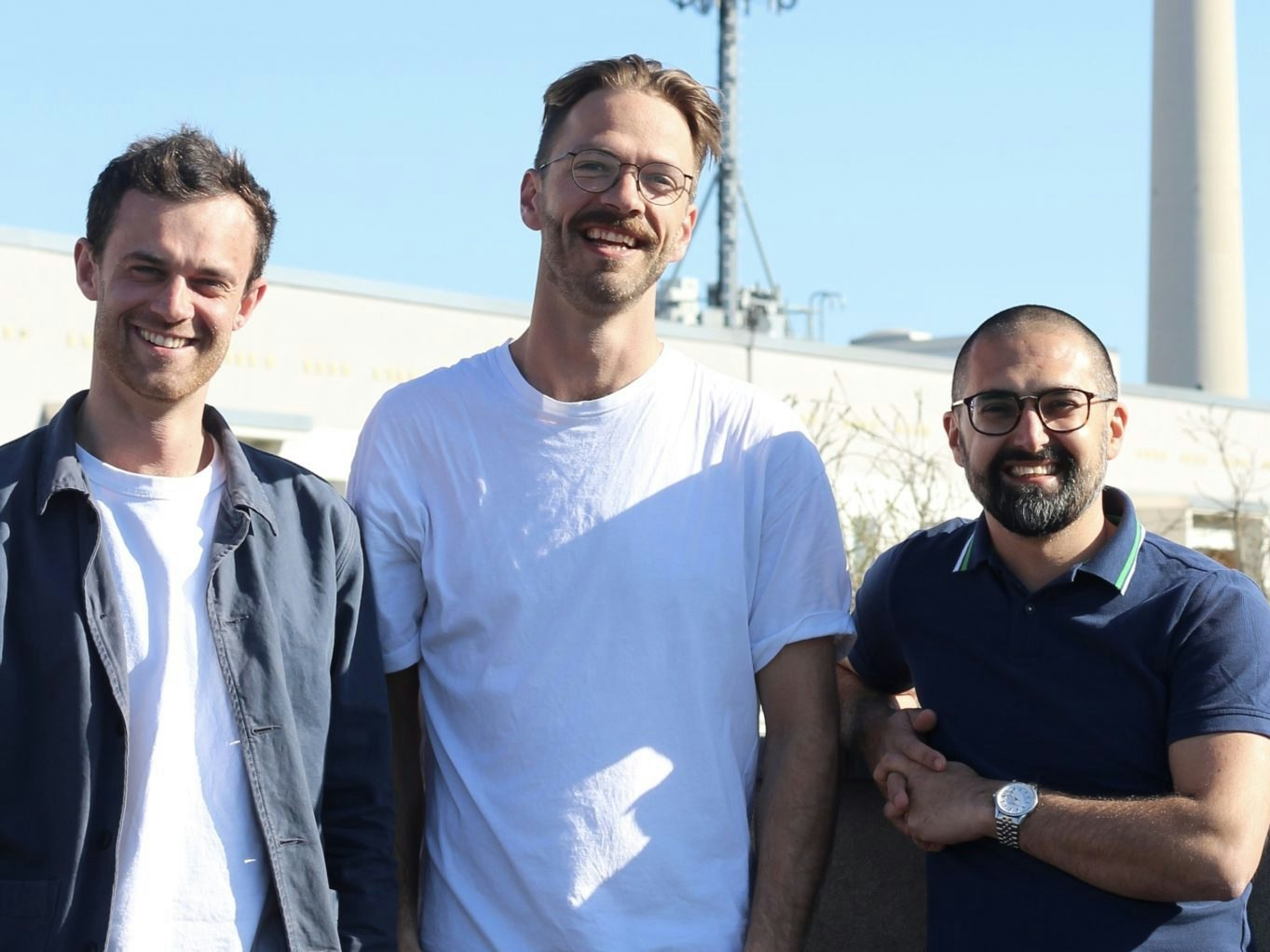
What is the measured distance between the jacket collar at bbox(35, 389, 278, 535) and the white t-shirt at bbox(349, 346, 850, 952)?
13.3 inches

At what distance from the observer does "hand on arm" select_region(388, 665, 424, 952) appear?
3727 mm

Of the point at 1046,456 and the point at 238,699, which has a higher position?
the point at 1046,456

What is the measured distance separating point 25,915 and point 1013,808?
5.94ft

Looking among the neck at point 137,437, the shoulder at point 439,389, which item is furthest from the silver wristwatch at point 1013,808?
the neck at point 137,437

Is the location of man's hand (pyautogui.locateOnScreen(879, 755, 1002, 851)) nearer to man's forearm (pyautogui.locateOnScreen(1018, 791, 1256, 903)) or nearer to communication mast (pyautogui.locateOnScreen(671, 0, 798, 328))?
man's forearm (pyautogui.locateOnScreen(1018, 791, 1256, 903))

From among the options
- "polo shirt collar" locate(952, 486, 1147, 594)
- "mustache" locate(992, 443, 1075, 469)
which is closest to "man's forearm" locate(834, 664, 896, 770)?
"polo shirt collar" locate(952, 486, 1147, 594)

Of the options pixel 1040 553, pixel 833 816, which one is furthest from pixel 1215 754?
pixel 833 816

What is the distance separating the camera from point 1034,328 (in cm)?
370

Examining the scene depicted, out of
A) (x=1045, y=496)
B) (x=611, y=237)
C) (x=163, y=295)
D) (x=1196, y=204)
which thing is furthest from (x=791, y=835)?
(x=1196, y=204)

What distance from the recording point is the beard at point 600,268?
3709 mm

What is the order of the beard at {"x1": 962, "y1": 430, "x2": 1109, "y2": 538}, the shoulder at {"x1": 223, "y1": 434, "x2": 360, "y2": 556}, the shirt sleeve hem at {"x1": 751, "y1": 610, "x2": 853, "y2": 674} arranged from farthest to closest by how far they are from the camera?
the shirt sleeve hem at {"x1": 751, "y1": 610, "x2": 853, "y2": 674}
the beard at {"x1": 962, "y1": 430, "x2": 1109, "y2": 538}
the shoulder at {"x1": 223, "y1": 434, "x2": 360, "y2": 556}

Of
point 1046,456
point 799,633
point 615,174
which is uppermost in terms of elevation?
point 615,174

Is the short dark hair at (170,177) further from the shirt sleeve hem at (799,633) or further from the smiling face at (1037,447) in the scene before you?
the smiling face at (1037,447)

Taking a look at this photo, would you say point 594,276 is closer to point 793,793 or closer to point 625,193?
point 625,193
